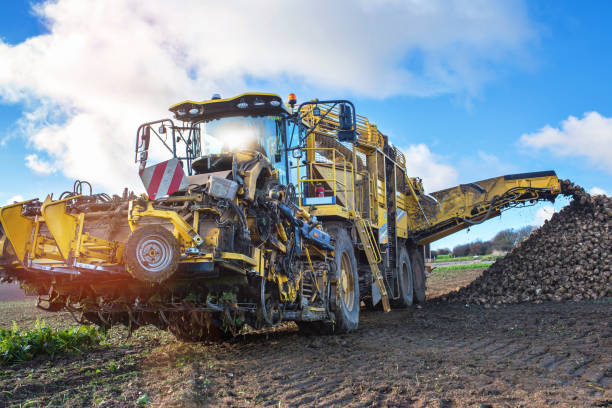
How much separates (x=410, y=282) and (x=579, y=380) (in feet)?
28.1

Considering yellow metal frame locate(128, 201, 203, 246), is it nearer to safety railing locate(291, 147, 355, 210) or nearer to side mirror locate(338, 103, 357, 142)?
side mirror locate(338, 103, 357, 142)

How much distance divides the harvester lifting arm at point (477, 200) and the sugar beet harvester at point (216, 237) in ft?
14.9

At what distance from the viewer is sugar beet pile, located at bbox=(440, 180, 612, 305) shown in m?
10.9

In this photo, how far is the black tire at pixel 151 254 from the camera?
4.27m

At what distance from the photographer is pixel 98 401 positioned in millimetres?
3988

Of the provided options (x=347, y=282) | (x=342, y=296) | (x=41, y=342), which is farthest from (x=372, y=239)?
(x=41, y=342)

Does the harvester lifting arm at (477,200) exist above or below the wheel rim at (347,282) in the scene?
above

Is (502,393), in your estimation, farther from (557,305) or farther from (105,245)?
(557,305)

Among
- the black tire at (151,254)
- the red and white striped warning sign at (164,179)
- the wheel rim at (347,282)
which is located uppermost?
the red and white striped warning sign at (164,179)

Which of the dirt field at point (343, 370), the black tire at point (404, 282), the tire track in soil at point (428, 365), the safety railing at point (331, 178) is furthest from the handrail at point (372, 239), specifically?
the black tire at point (404, 282)

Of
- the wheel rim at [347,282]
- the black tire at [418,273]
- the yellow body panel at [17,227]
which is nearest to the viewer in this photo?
the yellow body panel at [17,227]

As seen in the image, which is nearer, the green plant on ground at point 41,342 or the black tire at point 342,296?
the green plant on ground at point 41,342

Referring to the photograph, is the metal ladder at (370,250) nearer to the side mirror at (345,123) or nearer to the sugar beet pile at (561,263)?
the side mirror at (345,123)

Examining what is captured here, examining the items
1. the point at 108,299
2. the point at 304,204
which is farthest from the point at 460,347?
the point at 108,299
